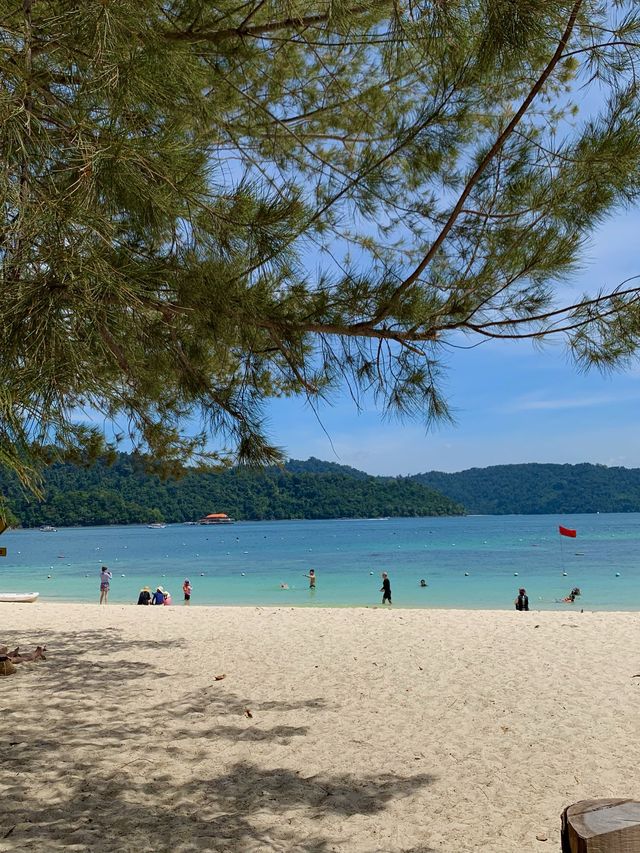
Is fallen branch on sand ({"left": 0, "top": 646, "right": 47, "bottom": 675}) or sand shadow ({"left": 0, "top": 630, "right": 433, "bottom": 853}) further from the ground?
fallen branch on sand ({"left": 0, "top": 646, "right": 47, "bottom": 675})

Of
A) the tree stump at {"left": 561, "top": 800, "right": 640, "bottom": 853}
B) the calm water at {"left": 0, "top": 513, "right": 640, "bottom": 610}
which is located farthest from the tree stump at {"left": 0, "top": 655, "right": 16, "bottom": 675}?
the calm water at {"left": 0, "top": 513, "right": 640, "bottom": 610}

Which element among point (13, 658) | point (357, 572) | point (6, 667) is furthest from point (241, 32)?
point (357, 572)

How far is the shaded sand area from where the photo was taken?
304 centimetres

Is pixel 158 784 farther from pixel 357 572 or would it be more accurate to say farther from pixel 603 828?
pixel 357 572

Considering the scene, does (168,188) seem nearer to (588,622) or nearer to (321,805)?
(321,805)

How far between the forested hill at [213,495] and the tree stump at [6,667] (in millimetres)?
1371

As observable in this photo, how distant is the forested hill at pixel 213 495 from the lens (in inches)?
232

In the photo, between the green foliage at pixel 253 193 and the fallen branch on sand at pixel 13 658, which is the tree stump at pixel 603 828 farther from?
the fallen branch on sand at pixel 13 658

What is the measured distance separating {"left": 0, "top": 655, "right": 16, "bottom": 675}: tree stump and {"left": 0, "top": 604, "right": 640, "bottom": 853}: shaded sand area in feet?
0.39

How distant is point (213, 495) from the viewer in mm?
36500

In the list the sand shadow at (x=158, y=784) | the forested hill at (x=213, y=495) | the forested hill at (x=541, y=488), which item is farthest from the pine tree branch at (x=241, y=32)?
the forested hill at (x=541, y=488)

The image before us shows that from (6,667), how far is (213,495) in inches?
1218

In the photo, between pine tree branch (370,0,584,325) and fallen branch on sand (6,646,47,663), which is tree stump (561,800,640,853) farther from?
fallen branch on sand (6,646,47,663)

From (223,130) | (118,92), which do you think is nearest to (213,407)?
(223,130)
